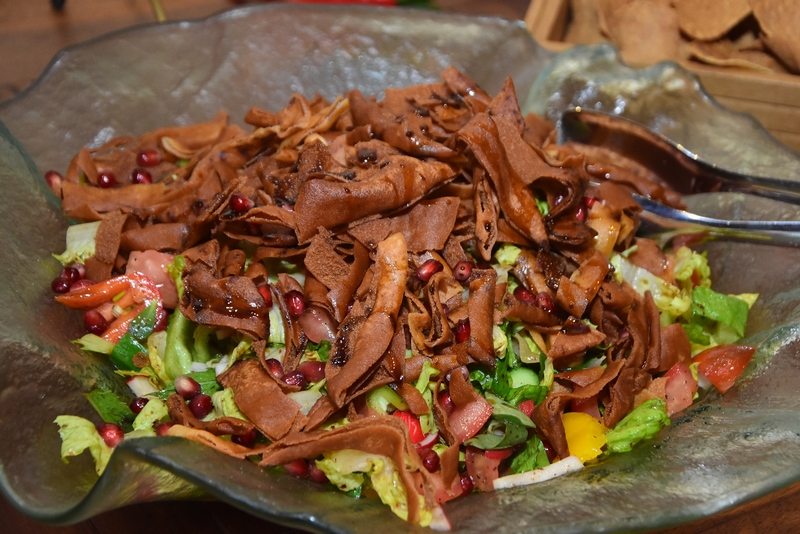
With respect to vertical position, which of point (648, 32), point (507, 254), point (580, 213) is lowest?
point (507, 254)

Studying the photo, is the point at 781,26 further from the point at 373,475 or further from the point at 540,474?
the point at 373,475

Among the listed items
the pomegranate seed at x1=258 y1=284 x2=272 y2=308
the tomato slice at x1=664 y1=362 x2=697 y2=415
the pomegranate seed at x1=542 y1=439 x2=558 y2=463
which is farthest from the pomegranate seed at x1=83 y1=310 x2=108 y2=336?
the tomato slice at x1=664 y1=362 x2=697 y2=415

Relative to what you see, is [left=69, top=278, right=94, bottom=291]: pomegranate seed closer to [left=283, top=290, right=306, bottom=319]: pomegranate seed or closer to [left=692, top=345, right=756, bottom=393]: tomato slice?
[left=283, top=290, right=306, bottom=319]: pomegranate seed

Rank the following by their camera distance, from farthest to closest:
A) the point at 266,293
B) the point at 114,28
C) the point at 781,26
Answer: the point at 114,28, the point at 781,26, the point at 266,293

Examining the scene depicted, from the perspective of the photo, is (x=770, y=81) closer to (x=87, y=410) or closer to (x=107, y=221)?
(x=107, y=221)

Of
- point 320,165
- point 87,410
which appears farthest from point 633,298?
point 87,410

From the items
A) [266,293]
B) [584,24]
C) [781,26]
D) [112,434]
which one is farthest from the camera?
[584,24]

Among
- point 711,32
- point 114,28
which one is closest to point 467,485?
point 711,32
